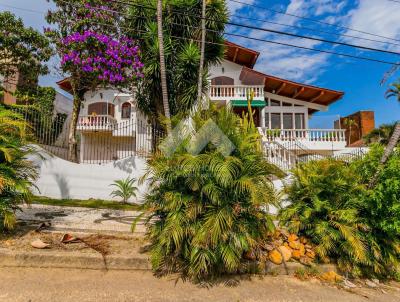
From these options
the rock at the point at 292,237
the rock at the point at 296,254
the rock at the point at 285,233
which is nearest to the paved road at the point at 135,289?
the rock at the point at 296,254

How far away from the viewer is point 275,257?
485 cm

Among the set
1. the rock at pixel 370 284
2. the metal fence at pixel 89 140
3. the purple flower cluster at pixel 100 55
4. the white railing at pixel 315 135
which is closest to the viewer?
the rock at pixel 370 284

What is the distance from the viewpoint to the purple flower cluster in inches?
389

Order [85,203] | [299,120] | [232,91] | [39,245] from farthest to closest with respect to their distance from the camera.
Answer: [299,120], [232,91], [85,203], [39,245]

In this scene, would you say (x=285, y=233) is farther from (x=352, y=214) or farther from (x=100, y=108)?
(x=100, y=108)

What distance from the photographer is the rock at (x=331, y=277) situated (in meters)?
4.81

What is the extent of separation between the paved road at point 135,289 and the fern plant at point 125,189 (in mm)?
5886

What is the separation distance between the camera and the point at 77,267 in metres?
4.20

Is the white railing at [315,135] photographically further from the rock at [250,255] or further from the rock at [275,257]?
the rock at [250,255]

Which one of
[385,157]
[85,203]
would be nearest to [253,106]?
[85,203]

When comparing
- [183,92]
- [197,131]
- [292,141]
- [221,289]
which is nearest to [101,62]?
[183,92]

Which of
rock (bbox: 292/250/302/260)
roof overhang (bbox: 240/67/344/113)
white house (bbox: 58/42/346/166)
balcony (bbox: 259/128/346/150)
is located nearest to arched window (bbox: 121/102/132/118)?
white house (bbox: 58/42/346/166)

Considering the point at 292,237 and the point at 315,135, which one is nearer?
the point at 292,237

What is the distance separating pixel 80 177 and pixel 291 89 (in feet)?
50.1
